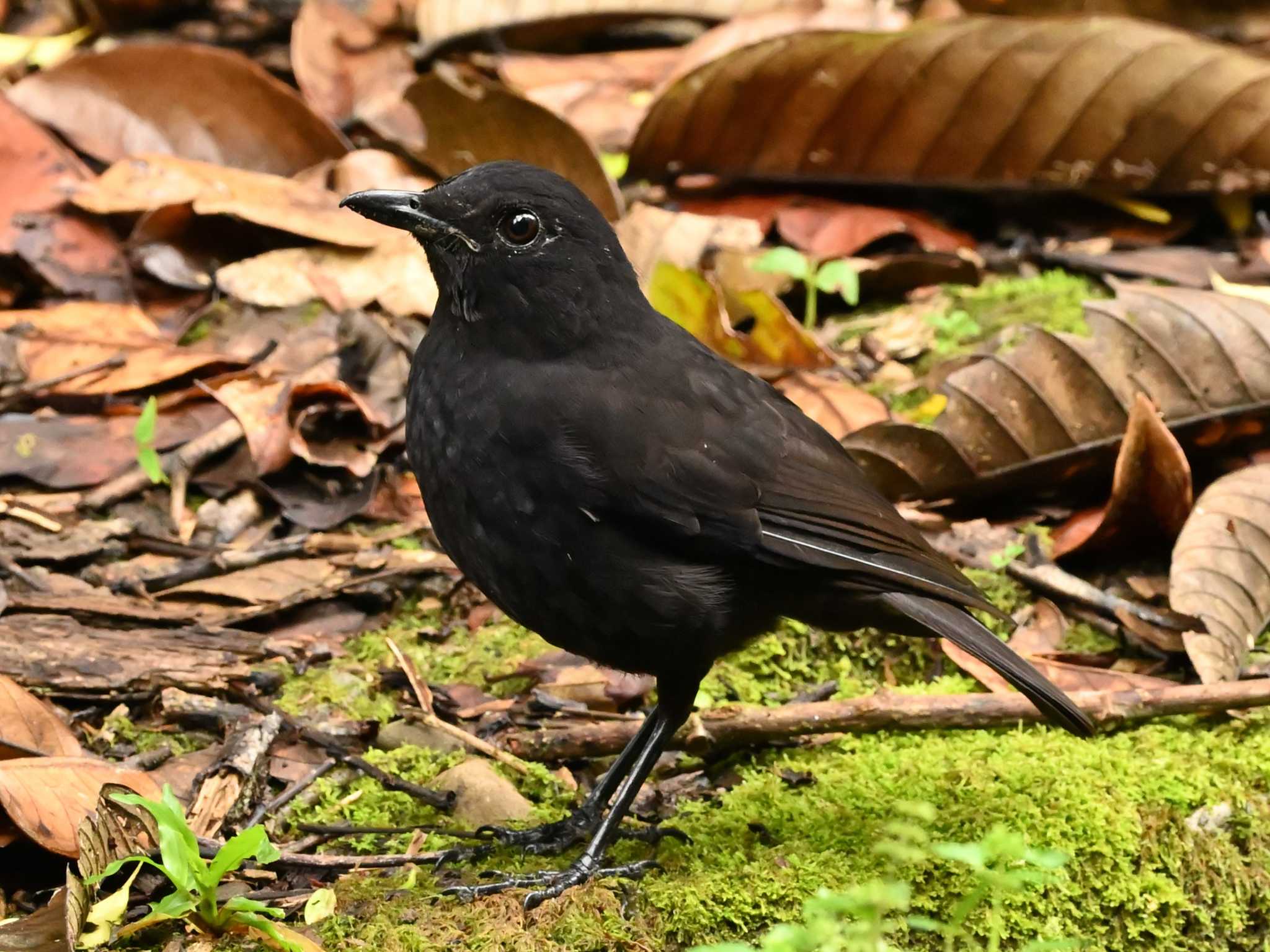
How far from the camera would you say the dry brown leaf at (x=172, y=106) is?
18.2 feet

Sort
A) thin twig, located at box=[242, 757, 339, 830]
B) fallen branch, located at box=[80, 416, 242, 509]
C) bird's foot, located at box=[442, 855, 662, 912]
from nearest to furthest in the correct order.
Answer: bird's foot, located at box=[442, 855, 662, 912], thin twig, located at box=[242, 757, 339, 830], fallen branch, located at box=[80, 416, 242, 509]

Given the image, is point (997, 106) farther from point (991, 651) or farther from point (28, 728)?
point (28, 728)

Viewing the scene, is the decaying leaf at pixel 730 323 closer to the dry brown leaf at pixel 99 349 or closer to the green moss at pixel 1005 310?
the green moss at pixel 1005 310

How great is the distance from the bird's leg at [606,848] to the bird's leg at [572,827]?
2 centimetres

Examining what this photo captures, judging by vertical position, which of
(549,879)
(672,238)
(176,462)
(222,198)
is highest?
(222,198)

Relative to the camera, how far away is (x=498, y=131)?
5.50 meters

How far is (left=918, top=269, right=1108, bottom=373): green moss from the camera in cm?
514

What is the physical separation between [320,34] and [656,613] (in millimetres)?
4304

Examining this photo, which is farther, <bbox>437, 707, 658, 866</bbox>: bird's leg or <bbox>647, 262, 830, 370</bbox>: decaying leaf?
<bbox>647, 262, 830, 370</bbox>: decaying leaf

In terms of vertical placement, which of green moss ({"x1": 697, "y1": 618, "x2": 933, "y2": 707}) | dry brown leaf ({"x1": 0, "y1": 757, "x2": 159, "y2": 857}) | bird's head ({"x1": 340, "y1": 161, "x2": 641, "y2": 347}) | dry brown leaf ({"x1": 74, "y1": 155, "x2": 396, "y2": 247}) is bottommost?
green moss ({"x1": 697, "y1": 618, "x2": 933, "y2": 707})

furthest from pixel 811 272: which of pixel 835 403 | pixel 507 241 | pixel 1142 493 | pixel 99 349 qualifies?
pixel 99 349

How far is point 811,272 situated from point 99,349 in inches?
95.5

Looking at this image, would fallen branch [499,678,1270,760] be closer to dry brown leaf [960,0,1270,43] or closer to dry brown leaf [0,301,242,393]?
dry brown leaf [0,301,242,393]

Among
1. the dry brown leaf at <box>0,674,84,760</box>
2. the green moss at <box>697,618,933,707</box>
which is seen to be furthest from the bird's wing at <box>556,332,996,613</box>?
the dry brown leaf at <box>0,674,84,760</box>
